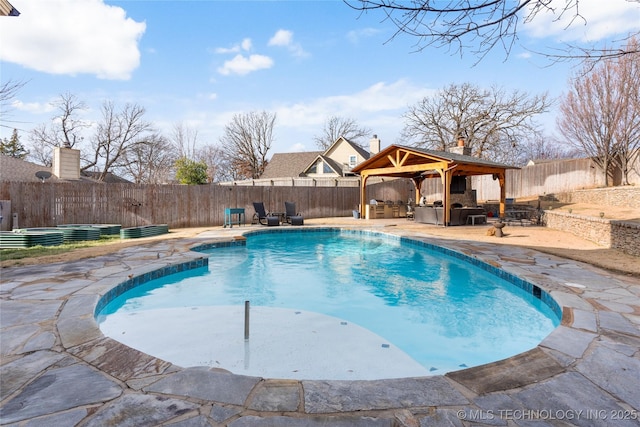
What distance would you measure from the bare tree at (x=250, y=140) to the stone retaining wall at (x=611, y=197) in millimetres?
27168

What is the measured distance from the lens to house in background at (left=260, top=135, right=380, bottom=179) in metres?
27.7

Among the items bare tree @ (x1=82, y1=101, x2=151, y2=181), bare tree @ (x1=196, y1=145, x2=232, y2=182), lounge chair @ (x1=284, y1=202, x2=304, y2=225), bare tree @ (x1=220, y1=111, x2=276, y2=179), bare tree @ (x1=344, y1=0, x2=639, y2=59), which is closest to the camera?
bare tree @ (x1=344, y1=0, x2=639, y2=59)

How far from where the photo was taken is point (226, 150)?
121 ft

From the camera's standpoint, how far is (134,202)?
11.4 metres

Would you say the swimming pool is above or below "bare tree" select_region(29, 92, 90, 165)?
below

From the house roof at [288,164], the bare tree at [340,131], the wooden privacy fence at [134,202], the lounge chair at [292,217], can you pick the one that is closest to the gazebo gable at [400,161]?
the wooden privacy fence at [134,202]

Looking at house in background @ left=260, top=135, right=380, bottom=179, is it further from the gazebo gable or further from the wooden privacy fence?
the wooden privacy fence

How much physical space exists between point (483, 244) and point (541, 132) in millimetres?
18114

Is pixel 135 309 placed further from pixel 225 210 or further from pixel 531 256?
pixel 225 210

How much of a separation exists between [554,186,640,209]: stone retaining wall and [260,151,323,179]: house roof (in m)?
Result: 19.3

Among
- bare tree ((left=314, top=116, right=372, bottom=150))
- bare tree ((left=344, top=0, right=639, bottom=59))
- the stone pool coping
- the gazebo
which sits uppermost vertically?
bare tree ((left=314, top=116, right=372, bottom=150))

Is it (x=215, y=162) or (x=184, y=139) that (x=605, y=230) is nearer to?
(x=184, y=139)

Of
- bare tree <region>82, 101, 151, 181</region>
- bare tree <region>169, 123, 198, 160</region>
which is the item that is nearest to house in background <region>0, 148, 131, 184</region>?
bare tree <region>82, 101, 151, 181</region>

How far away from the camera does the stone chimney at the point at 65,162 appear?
12906 mm
